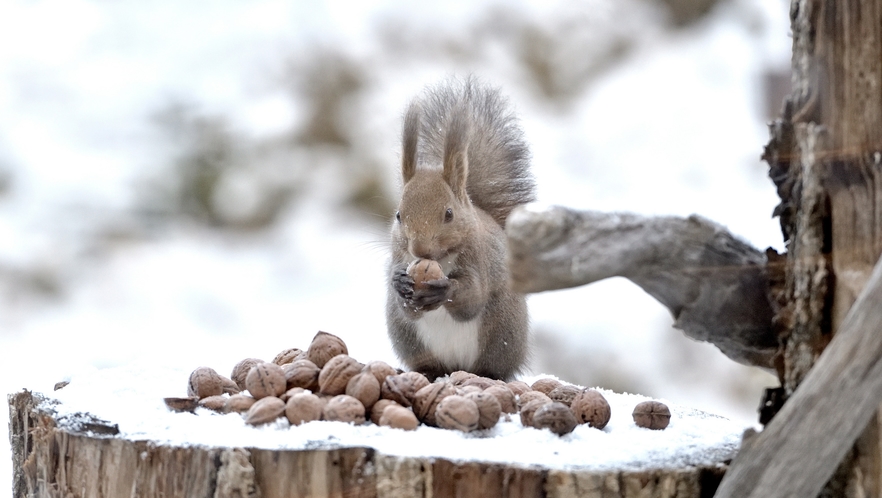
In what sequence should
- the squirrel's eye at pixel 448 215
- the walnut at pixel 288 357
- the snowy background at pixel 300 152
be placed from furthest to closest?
the snowy background at pixel 300 152, the squirrel's eye at pixel 448 215, the walnut at pixel 288 357

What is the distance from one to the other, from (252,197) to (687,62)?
176cm

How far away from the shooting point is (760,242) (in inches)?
46.1

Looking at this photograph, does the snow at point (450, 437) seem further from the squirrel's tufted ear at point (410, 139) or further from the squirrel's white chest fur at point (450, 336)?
the squirrel's tufted ear at point (410, 139)

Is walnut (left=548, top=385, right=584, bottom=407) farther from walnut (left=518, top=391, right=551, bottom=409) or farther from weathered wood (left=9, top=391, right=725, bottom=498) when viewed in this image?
weathered wood (left=9, top=391, right=725, bottom=498)

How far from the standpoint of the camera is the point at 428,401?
4.05 feet

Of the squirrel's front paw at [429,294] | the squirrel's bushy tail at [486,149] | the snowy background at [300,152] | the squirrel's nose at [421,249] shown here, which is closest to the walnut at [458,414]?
the squirrel's front paw at [429,294]

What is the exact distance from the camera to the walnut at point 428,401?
1.23 meters

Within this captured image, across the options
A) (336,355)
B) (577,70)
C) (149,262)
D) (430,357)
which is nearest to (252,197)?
(149,262)

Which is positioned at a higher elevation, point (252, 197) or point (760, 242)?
point (252, 197)

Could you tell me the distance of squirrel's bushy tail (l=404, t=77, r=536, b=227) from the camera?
1946mm

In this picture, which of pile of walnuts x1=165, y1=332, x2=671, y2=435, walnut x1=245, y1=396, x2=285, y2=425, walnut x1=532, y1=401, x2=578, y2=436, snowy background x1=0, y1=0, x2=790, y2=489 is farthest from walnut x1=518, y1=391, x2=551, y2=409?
snowy background x1=0, y1=0, x2=790, y2=489

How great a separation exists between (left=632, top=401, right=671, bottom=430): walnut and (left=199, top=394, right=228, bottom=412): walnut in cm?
54

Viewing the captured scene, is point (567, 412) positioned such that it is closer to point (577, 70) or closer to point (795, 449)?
point (795, 449)

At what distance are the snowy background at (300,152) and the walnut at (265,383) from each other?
179 cm
